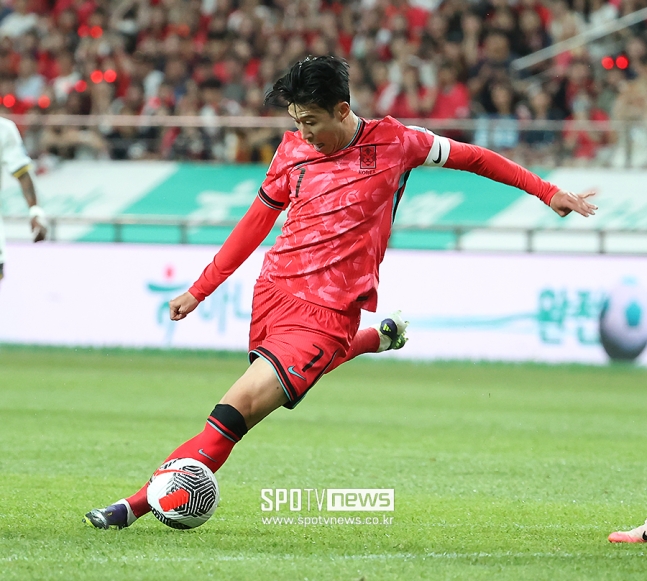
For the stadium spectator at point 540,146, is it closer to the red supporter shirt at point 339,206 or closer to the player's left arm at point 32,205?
the player's left arm at point 32,205

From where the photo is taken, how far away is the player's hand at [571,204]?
5.41 meters

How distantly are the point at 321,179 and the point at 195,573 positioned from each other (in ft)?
6.24

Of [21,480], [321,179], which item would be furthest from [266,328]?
[21,480]

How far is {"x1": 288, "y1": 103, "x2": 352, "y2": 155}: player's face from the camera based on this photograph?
529cm

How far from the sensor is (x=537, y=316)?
49.5 ft

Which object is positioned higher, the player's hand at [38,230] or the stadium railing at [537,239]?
the player's hand at [38,230]

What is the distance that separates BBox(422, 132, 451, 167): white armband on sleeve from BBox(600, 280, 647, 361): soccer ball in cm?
965

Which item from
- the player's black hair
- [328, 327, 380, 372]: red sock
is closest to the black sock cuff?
[328, 327, 380, 372]: red sock

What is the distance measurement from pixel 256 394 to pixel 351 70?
12471mm

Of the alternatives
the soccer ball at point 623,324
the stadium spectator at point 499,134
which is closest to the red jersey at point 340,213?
the soccer ball at point 623,324

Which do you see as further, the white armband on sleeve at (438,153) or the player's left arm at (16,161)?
the player's left arm at (16,161)

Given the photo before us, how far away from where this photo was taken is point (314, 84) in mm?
5230

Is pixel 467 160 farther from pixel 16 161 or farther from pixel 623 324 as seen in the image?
pixel 623 324

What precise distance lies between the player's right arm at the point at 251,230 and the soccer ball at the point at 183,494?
2.57ft
